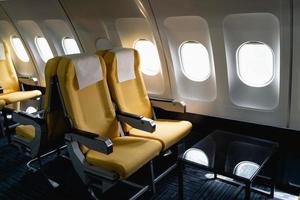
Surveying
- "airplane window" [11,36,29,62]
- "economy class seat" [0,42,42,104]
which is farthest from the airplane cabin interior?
"airplane window" [11,36,29,62]

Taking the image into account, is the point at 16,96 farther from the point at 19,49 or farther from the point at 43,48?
the point at 19,49

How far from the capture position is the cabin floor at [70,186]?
3.28 m

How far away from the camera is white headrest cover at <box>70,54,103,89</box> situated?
2.98 metres

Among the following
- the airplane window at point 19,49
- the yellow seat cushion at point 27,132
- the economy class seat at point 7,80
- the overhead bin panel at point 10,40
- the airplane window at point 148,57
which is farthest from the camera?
the airplane window at point 19,49

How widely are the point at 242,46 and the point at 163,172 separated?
173cm

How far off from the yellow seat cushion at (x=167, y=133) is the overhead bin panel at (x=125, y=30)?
84 cm

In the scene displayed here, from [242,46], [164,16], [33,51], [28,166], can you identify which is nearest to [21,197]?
[28,166]

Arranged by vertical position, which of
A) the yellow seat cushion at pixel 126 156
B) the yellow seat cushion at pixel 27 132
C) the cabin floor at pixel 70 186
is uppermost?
the yellow seat cushion at pixel 27 132

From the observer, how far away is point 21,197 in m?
3.34

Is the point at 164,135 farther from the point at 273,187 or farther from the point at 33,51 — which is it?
the point at 33,51

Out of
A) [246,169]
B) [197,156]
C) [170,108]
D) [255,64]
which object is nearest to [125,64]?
[170,108]

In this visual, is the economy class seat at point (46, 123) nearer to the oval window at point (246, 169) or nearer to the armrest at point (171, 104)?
the armrest at point (171, 104)

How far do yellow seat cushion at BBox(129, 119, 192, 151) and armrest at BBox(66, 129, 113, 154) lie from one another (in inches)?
26.2

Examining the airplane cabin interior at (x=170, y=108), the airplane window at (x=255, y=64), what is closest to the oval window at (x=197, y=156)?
the airplane cabin interior at (x=170, y=108)
